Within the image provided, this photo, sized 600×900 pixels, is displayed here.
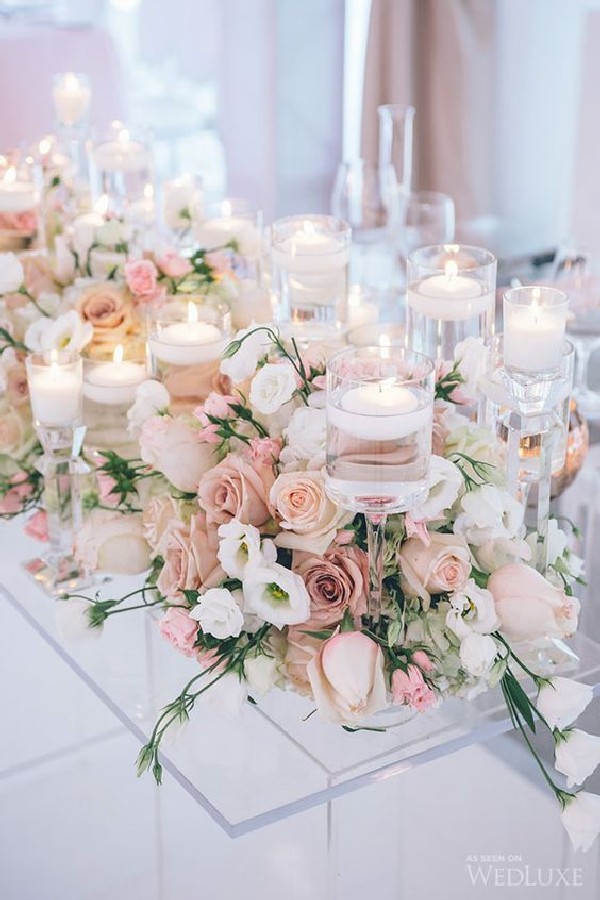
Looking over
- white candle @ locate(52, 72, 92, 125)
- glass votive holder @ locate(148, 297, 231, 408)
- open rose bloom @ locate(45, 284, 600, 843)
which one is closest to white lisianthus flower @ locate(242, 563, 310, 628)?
open rose bloom @ locate(45, 284, 600, 843)

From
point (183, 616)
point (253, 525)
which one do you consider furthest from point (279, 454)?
point (183, 616)

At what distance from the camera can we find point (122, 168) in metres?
2.07

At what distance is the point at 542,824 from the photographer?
1729mm

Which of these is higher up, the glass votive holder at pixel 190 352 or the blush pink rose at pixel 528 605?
the glass votive holder at pixel 190 352

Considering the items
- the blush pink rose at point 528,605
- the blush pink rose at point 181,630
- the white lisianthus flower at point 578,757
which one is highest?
the blush pink rose at point 528,605

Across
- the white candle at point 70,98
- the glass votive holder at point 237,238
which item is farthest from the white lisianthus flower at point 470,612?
the white candle at point 70,98

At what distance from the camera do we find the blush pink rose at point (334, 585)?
1.16m

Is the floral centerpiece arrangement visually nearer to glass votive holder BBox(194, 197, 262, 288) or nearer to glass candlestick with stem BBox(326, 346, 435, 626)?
glass candlestick with stem BBox(326, 346, 435, 626)

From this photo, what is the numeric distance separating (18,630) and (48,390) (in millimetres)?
560

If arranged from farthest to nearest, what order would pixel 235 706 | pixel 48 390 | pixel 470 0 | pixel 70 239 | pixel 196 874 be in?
pixel 470 0
pixel 70 239
pixel 196 874
pixel 48 390
pixel 235 706

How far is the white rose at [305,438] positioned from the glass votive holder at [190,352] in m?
0.22

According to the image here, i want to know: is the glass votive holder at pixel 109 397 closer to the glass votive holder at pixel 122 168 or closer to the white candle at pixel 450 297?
the white candle at pixel 450 297

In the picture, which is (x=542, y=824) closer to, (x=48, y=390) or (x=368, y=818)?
(x=368, y=818)

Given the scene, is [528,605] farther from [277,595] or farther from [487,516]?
[277,595]
